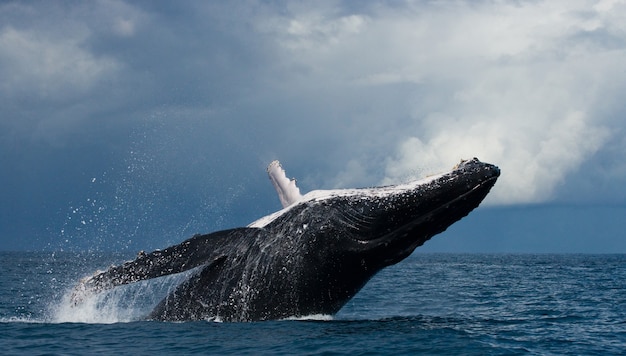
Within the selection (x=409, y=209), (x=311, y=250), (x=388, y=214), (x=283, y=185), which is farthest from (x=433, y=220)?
(x=283, y=185)

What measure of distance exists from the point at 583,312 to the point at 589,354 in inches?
292

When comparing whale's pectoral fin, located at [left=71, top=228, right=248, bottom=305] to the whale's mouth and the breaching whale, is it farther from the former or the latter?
the whale's mouth

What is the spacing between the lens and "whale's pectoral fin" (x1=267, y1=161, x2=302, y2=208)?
39.8 feet

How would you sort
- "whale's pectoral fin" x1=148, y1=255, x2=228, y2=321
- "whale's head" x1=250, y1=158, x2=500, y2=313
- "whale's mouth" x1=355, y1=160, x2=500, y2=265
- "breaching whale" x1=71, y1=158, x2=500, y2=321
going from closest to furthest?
"whale's mouth" x1=355, y1=160, x2=500, y2=265, "whale's head" x1=250, y1=158, x2=500, y2=313, "breaching whale" x1=71, y1=158, x2=500, y2=321, "whale's pectoral fin" x1=148, y1=255, x2=228, y2=321

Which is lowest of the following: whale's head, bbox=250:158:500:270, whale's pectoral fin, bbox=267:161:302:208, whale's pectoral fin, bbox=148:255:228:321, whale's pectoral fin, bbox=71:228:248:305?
whale's pectoral fin, bbox=148:255:228:321

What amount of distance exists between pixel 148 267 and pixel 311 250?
2487 mm

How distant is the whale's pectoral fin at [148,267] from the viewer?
10.9 metres

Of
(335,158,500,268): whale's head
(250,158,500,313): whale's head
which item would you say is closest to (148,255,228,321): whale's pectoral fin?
(250,158,500,313): whale's head

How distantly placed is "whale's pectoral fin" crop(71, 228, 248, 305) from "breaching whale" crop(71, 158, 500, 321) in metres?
0.02

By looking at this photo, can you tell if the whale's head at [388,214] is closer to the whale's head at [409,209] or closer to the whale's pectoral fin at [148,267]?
the whale's head at [409,209]

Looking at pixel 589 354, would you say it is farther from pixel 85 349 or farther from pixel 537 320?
pixel 85 349

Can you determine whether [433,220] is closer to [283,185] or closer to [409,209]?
[409,209]

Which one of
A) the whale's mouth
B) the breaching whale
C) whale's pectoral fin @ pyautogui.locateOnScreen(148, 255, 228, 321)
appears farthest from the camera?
whale's pectoral fin @ pyautogui.locateOnScreen(148, 255, 228, 321)

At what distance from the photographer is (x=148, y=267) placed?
1103 cm
